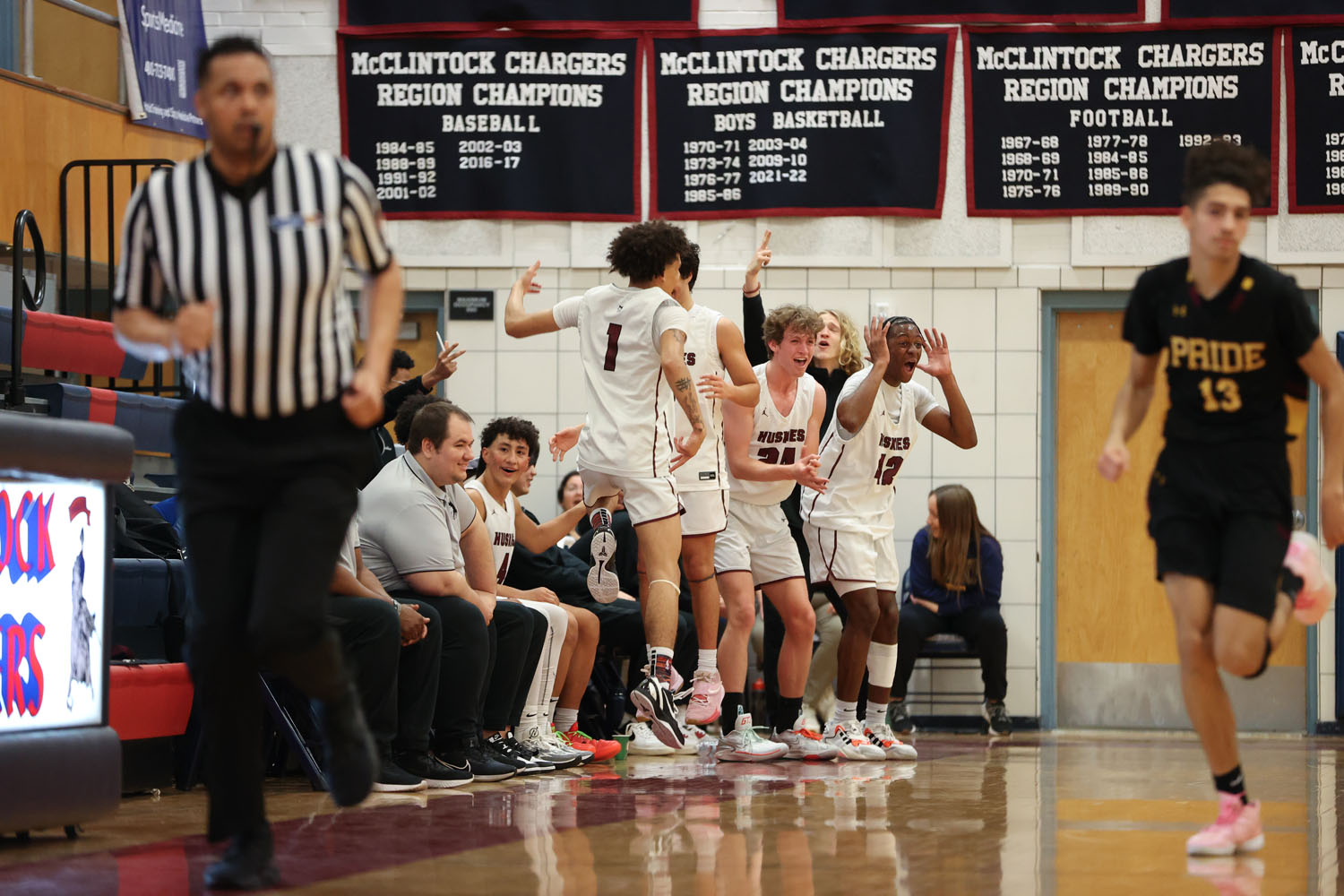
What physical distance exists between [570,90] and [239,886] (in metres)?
8.19

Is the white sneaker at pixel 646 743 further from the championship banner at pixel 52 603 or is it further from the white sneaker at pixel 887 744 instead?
the championship banner at pixel 52 603

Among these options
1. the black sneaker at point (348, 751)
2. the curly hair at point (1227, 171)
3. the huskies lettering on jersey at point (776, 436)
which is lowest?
the black sneaker at point (348, 751)

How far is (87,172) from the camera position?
8430 mm

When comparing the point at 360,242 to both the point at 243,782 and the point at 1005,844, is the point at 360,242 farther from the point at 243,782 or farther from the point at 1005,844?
the point at 1005,844

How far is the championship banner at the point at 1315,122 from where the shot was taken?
33.8 feet

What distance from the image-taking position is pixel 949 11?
10.5 meters

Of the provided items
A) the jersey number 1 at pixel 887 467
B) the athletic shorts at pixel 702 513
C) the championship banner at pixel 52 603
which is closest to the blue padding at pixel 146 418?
the athletic shorts at pixel 702 513

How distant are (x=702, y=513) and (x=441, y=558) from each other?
4.89 ft

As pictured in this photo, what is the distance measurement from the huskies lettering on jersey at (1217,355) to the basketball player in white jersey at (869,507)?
3282 mm

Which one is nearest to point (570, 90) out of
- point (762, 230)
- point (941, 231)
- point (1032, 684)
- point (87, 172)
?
point (762, 230)

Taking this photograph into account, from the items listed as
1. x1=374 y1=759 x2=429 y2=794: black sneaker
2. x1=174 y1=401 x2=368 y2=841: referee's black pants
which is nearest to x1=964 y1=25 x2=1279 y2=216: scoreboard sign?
x1=374 y1=759 x2=429 y2=794: black sneaker

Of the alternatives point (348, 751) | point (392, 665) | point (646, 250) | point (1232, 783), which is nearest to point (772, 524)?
point (646, 250)

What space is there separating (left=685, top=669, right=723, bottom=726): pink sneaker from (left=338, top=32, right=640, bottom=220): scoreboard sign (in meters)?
4.51

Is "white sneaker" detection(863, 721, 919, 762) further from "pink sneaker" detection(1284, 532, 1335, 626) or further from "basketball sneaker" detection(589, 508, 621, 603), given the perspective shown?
"pink sneaker" detection(1284, 532, 1335, 626)
